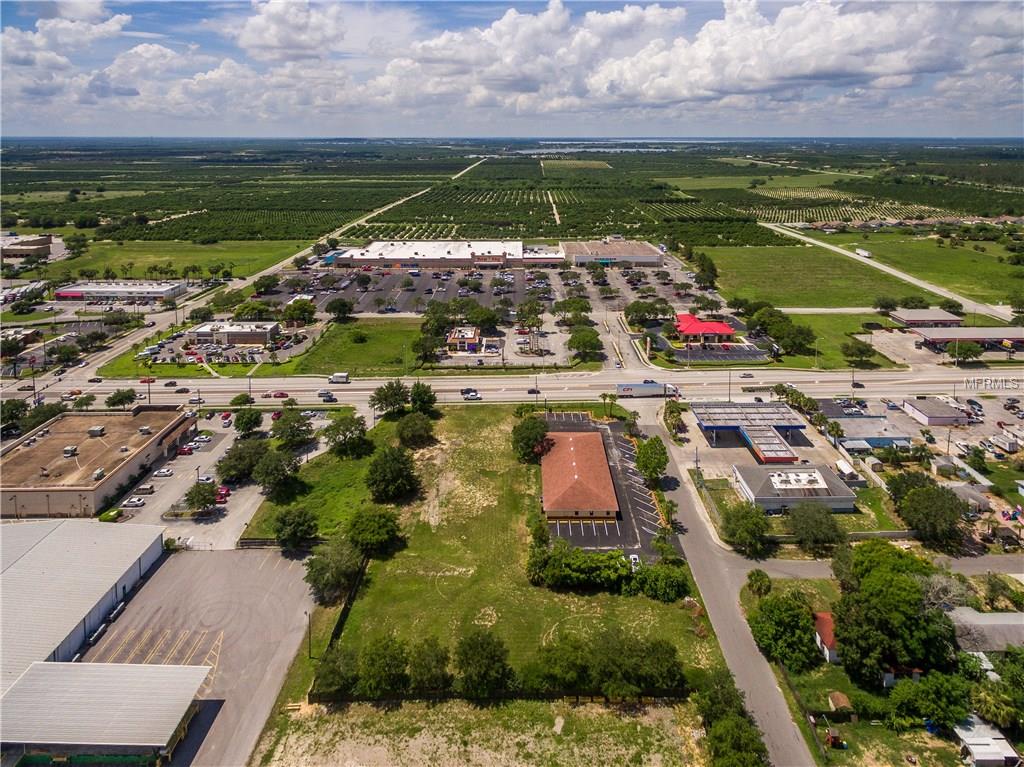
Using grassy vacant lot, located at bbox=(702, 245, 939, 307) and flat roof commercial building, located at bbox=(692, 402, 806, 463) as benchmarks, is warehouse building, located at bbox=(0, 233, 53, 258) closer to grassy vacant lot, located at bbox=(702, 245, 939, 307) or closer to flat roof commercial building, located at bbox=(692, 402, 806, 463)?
grassy vacant lot, located at bbox=(702, 245, 939, 307)

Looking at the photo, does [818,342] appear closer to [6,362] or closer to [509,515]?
[509,515]

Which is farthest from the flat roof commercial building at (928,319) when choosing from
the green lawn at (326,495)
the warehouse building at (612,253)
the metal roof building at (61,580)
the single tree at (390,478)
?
the metal roof building at (61,580)

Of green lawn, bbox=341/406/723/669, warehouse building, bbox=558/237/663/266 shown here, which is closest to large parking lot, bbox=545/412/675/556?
green lawn, bbox=341/406/723/669

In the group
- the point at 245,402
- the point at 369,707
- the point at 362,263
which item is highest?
the point at 362,263

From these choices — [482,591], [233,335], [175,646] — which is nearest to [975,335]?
[482,591]

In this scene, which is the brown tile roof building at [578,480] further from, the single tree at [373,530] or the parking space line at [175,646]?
the parking space line at [175,646]

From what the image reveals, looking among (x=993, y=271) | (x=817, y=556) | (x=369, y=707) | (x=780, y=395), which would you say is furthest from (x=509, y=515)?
(x=993, y=271)

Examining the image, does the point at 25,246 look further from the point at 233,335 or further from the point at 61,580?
the point at 61,580
